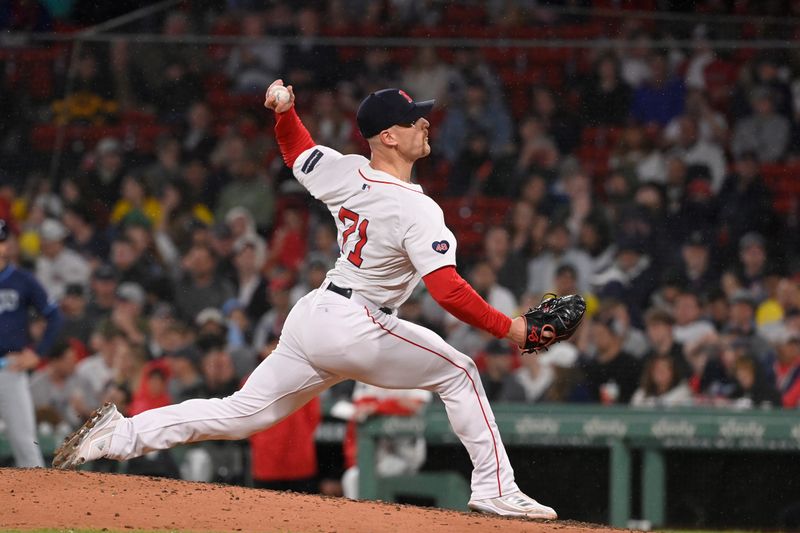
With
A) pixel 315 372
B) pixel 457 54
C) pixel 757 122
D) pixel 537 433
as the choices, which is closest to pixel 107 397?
pixel 537 433

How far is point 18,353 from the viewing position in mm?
6949

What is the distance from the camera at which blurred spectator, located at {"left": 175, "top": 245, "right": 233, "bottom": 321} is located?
29.9 feet

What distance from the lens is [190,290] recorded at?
30.2ft

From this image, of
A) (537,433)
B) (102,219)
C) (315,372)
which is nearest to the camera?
(315,372)

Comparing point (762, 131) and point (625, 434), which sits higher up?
point (762, 131)

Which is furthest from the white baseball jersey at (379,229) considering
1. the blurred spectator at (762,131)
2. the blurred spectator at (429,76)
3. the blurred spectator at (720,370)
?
the blurred spectator at (762,131)

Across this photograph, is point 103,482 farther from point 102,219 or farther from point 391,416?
point 102,219

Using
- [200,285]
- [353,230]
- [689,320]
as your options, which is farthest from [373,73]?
[353,230]

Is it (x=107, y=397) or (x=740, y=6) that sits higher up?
(x=740, y=6)

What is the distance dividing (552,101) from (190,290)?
293 centimetres

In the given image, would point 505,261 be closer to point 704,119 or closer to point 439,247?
point 704,119

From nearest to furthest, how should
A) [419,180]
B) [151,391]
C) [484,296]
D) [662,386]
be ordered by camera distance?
[662,386], [151,391], [484,296], [419,180]

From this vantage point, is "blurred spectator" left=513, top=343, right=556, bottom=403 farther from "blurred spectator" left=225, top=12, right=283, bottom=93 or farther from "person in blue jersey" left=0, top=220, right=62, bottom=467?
"person in blue jersey" left=0, top=220, right=62, bottom=467

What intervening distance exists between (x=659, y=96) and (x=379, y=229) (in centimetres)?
502
